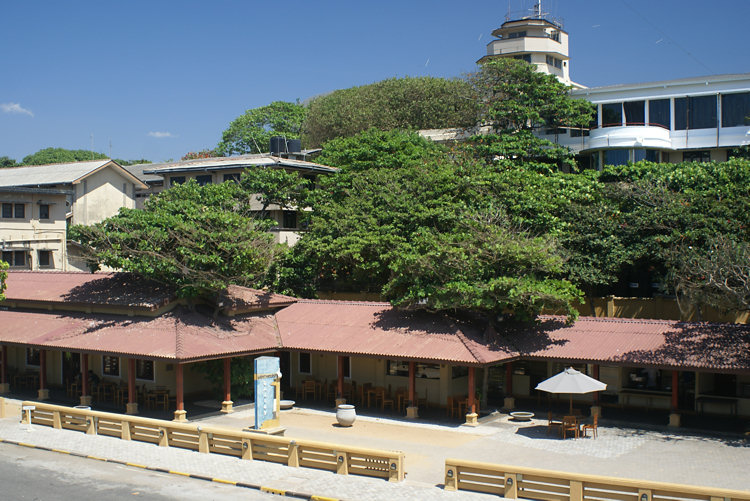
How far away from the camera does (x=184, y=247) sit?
91.0ft

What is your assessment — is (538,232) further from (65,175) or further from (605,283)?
(65,175)

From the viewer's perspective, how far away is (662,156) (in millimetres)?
46219

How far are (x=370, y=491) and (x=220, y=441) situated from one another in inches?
221

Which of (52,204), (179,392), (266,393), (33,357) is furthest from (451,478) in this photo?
(52,204)

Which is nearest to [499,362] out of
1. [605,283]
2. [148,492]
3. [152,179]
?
[605,283]

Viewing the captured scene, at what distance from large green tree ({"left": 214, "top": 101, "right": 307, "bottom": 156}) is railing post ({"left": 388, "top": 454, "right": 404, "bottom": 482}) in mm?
69705

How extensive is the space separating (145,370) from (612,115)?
32755mm

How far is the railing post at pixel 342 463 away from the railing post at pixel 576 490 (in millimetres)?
5451


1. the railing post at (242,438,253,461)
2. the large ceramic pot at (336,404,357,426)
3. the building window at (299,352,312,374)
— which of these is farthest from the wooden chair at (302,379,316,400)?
the railing post at (242,438,253,461)

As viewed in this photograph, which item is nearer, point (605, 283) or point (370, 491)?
point (370, 491)

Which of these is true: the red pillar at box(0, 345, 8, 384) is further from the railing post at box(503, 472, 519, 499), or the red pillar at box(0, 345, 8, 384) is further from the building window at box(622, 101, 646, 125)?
the building window at box(622, 101, 646, 125)

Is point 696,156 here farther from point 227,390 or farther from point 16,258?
point 16,258

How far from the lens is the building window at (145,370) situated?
2942 centimetres

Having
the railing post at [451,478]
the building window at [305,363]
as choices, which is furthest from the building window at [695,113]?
the railing post at [451,478]
